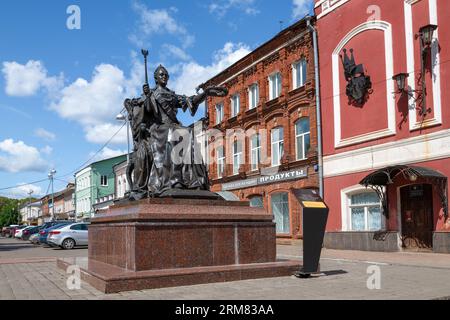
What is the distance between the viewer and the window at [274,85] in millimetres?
25078

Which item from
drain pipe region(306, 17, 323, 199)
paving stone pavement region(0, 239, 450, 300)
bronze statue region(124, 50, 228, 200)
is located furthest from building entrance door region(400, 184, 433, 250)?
bronze statue region(124, 50, 228, 200)

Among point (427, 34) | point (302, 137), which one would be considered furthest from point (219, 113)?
point (427, 34)

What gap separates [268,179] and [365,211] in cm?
739

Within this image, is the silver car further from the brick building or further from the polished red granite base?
the polished red granite base

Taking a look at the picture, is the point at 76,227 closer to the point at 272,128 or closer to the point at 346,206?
the point at 272,128

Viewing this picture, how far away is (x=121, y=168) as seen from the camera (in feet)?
173

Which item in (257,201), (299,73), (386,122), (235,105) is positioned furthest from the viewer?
(235,105)

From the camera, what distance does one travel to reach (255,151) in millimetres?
27031

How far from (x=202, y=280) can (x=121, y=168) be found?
4604 centimetres

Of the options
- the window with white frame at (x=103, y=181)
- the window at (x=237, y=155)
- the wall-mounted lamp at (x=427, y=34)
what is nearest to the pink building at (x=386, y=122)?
the wall-mounted lamp at (x=427, y=34)

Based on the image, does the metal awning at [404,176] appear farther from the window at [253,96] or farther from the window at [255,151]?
the window at [253,96]

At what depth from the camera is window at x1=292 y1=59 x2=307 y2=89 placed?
904 inches
